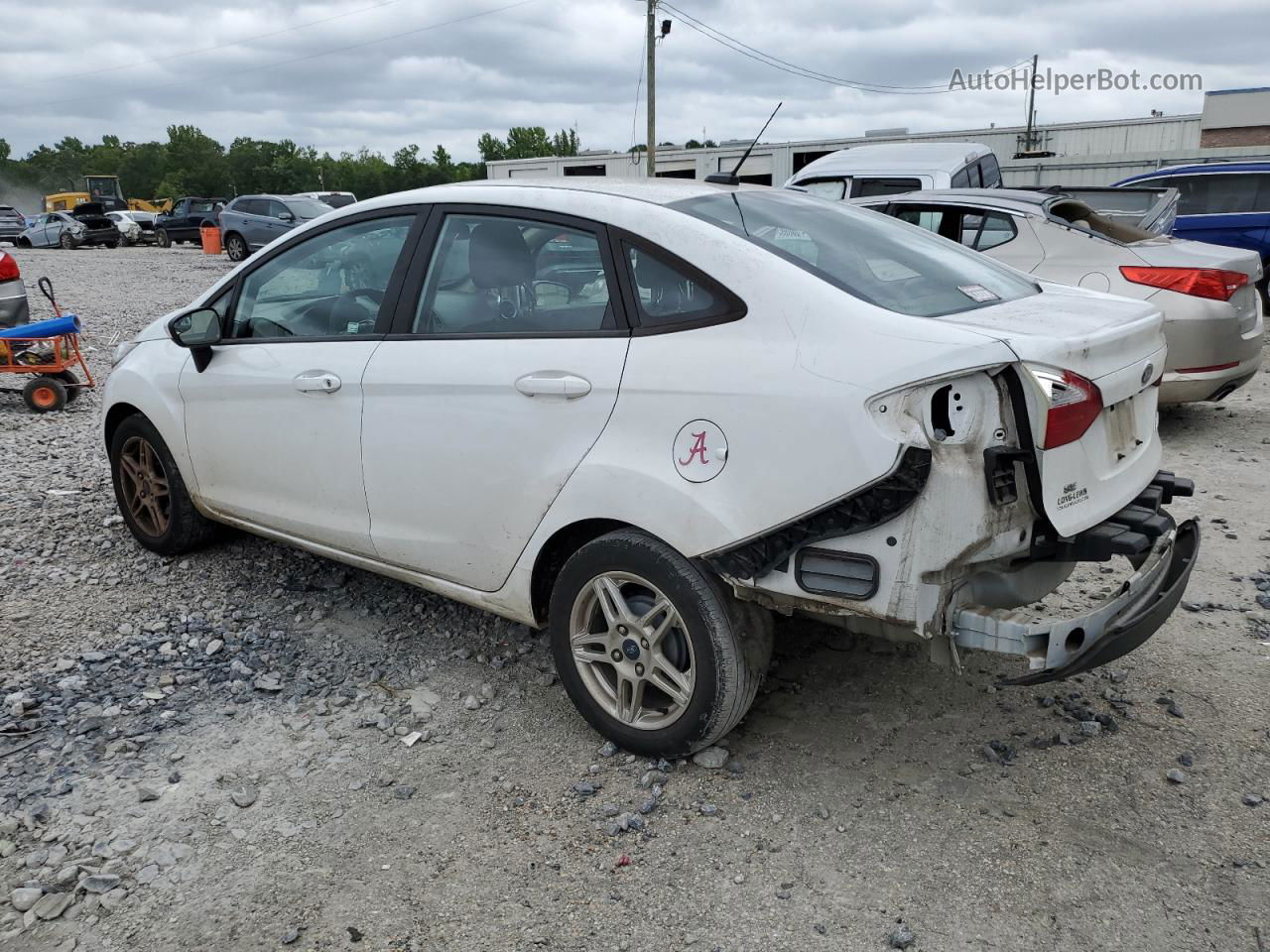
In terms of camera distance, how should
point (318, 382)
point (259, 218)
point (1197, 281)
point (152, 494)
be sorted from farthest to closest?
point (259, 218)
point (1197, 281)
point (152, 494)
point (318, 382)

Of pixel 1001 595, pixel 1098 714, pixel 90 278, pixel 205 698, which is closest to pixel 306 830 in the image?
pixel 205 698

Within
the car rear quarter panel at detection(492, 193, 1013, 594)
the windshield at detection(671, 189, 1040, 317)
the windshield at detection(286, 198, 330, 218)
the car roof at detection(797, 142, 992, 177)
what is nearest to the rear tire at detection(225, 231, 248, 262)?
the windshield at detection(286, 198, 330, 218)

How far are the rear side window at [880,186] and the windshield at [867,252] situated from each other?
21.8 ft

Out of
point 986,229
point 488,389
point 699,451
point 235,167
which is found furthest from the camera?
point 235,167

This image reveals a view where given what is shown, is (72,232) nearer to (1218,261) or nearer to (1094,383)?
(1218,261)

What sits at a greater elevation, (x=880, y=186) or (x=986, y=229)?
(x=880, y=186)

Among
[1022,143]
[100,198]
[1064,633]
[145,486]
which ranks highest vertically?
[1022,143]

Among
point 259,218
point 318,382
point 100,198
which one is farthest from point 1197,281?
point 100,198

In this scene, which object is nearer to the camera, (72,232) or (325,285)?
(325,285)

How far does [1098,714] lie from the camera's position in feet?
11.5

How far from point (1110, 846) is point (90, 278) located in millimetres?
21434

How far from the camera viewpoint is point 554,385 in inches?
124

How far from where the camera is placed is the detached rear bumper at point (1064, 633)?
266 centimetres

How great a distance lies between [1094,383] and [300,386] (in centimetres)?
276
